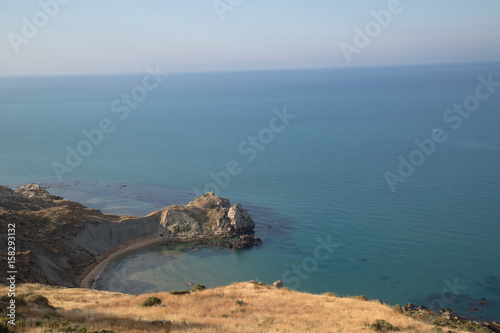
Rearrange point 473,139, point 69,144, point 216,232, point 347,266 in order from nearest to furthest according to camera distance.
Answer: point 347,266
point 216,232
point 473,139
point 69,144

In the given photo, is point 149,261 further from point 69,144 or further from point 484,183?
point 69,144

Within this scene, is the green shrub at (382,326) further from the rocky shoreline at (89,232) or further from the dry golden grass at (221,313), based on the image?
the rocky shoreline at (89,232)

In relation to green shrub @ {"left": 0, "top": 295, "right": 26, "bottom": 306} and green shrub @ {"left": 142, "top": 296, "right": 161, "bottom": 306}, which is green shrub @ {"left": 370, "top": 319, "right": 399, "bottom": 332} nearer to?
green shrub @ {"left": 142, "top": 296, "right": 161, "bottom": 306}

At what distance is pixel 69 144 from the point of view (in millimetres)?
166375

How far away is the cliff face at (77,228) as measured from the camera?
6128cm

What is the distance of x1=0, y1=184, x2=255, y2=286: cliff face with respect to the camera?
61.3m

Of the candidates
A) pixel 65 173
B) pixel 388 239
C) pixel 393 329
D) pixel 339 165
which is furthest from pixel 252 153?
pixel 393 329

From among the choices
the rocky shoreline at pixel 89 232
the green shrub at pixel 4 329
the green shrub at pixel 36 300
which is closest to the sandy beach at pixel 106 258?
the rocky shoreline at pixel 89 232

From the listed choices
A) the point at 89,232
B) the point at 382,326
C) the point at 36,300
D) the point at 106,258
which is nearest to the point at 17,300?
the point at 36,300

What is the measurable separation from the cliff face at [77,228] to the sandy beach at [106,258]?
→ 882mm

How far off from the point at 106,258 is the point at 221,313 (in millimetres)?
44661

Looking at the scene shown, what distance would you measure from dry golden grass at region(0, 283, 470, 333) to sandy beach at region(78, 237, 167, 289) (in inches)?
841

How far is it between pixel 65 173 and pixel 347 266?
94.6 m

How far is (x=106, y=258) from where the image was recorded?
7256 centimetres
